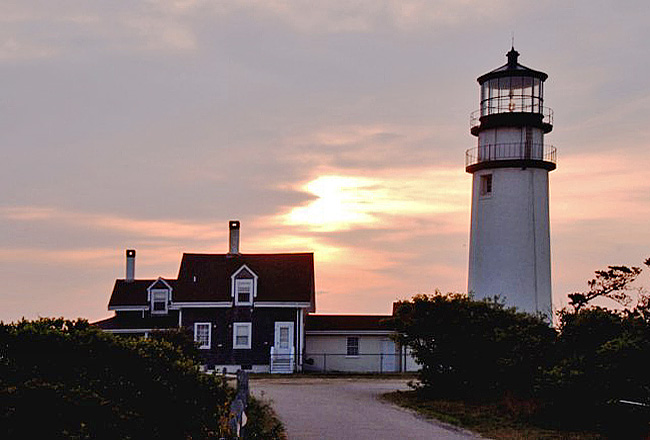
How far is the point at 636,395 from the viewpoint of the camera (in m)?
19.1

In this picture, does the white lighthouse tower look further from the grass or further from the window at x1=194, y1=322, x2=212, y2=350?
the window at x1=194, y1=322, x2=212, y2=350

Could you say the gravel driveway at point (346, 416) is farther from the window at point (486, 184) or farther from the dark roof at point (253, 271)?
the dark roof at point (253, 271)

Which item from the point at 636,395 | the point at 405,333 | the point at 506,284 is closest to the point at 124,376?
the point at 636,395

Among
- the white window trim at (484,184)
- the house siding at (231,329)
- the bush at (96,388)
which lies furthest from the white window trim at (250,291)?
the bush at (96,388)

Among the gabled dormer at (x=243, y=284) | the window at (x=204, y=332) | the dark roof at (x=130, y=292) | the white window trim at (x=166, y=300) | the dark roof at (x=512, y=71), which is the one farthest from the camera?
the dark roof at (x=130, y=292)

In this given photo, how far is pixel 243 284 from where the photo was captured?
5075 centimetres

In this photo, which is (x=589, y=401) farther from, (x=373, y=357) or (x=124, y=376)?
(x=373, y=357)

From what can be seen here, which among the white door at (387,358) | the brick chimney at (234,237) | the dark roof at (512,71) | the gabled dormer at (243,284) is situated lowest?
the white door at (387,358)

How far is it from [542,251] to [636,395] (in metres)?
19.0

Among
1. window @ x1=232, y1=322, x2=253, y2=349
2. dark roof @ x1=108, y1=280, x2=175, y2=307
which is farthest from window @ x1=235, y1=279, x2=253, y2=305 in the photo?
dark roof @ x1=108, y1=280, x2=175, y2=307

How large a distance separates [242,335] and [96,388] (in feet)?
122

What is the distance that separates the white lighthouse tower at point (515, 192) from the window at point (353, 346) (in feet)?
48.4

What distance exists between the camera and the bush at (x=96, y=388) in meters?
12.1

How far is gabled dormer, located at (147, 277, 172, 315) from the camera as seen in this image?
54.1 m
